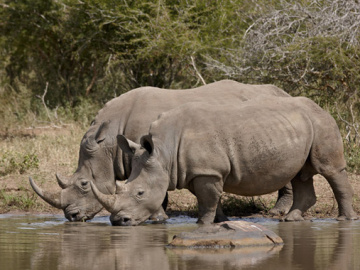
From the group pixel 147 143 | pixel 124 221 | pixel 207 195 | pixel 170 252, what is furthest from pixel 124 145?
pixel 170 252

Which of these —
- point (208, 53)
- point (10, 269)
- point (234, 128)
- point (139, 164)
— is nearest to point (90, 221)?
point (139, 164)

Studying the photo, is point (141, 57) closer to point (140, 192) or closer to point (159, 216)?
point (159, 216)

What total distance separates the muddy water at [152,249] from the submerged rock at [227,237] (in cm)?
16

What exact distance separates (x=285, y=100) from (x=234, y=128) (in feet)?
3.36

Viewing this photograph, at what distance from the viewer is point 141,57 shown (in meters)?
17.7

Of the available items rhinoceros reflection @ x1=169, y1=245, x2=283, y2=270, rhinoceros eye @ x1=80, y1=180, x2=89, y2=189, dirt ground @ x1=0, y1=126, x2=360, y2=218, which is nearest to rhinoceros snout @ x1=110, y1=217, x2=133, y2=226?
rhinoceros eye @ x1=80, y1=180, x2=89, y2=189

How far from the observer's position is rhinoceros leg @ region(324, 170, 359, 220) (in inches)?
402

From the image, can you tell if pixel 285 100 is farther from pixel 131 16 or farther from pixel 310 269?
pixel 131 16

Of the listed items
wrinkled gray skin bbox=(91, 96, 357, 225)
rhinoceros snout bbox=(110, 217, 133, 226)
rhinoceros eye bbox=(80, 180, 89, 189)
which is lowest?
rhinoceros snout bbox=(110, 217, 133, 226)

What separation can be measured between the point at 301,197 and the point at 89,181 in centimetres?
271

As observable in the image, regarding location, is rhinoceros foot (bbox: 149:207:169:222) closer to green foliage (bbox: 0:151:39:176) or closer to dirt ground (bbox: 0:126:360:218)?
dirt ground (bbox: 0:126:360:218)

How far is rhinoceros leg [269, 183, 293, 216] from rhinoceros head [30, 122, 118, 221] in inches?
88.0

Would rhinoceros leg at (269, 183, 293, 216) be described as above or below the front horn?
below

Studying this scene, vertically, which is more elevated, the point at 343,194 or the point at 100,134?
the point at 100,134
